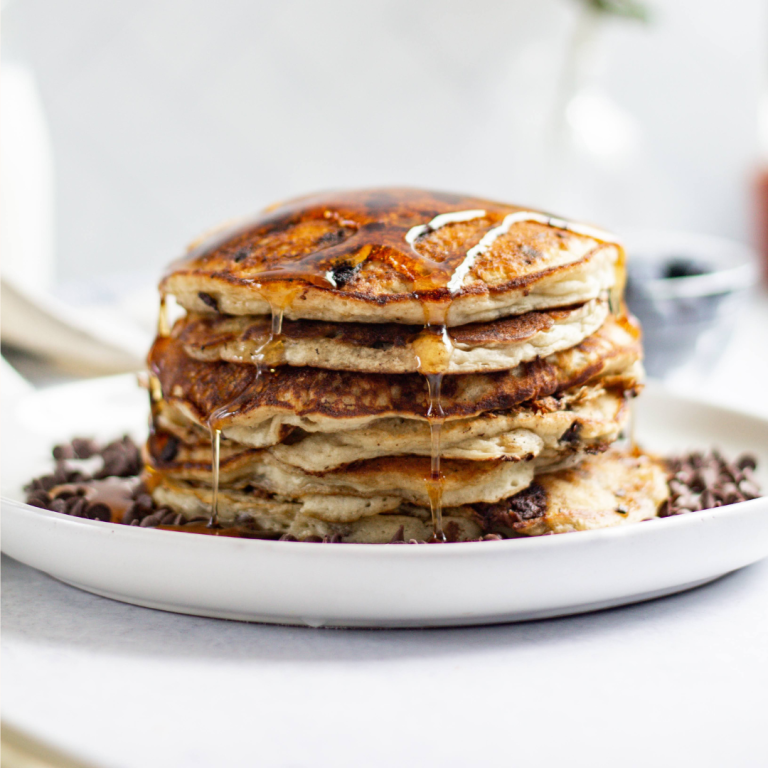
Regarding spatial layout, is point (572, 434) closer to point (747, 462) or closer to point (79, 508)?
point (747, 462)

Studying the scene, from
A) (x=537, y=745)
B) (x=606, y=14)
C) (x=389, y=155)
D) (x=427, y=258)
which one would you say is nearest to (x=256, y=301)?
(x=427, y=258)

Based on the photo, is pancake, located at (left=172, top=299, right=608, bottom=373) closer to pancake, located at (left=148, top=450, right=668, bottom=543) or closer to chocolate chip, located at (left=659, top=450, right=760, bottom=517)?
pancake, located at (left=148, top=450, right=668, bottom=543)

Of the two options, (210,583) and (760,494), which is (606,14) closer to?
(760,494)

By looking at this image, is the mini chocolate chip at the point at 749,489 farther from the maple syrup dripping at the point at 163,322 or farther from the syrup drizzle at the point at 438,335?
the maple syrup dripping at the point at 163,322

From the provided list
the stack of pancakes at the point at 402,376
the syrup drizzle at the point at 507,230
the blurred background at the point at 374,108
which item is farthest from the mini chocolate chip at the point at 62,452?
the blurred background at the point at 374,108

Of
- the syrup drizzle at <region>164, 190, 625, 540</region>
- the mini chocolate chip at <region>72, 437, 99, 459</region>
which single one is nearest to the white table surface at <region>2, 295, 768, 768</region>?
the syrup drizzle at <region>164, 190, 625, 540</region>

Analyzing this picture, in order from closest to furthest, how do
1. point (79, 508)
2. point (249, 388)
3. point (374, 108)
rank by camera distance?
point (249, 388)
point (79, 508)
point (374, 108)

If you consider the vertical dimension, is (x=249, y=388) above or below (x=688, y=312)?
above

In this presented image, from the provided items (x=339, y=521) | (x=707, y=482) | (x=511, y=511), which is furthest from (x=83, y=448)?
(x=707, y=482)
